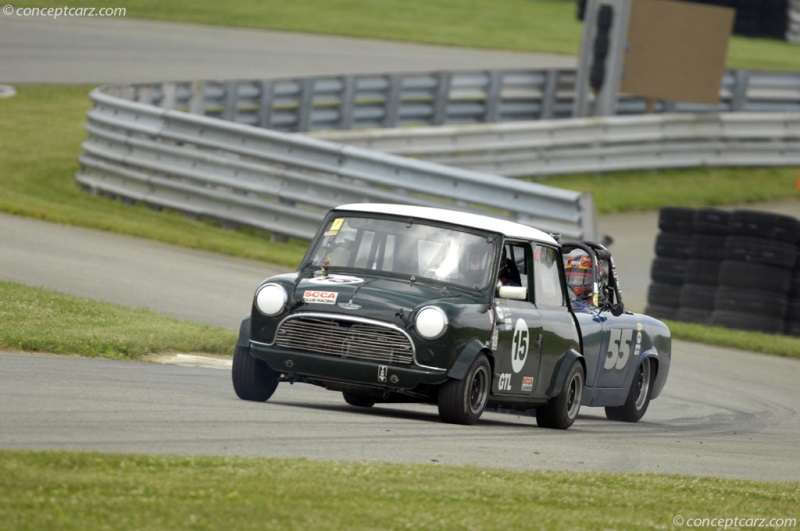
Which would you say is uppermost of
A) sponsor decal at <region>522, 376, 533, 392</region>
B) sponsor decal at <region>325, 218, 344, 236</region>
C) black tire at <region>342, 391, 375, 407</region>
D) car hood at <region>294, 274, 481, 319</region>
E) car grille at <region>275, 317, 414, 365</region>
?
sponsor decal at <region>325, 218, 344, 236</region>

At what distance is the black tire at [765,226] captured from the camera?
686 inches

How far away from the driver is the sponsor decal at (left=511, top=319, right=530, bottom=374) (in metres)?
1.78

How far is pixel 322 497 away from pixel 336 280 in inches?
137

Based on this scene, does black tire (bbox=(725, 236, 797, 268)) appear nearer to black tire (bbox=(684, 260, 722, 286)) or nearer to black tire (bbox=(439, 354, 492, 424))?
black tire (bbox=(684, 260, 722, 286))

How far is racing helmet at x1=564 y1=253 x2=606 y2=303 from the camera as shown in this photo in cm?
1199

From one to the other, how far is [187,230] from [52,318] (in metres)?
7.71

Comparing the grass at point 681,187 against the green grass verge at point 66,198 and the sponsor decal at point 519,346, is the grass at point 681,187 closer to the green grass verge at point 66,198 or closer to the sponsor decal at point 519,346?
the green grass verge at point 66,198

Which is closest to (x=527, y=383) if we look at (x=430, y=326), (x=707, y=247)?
(x=430, y=326)

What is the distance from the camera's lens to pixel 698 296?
59.2 feet

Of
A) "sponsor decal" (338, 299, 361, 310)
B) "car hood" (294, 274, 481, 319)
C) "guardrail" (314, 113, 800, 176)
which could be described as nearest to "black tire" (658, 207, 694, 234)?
"guardrail" (314, 113, 800, 176)

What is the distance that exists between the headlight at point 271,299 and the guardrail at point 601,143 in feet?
44.1

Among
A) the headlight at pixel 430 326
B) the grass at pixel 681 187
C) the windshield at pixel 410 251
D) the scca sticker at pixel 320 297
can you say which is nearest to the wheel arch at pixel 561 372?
the windshield at pixel 410 251

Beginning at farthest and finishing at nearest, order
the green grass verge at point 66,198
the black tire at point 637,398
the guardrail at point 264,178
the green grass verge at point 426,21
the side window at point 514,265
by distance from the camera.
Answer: the green grass verge at point 426,21, the green grass verge at point 66,198, the guardrail at point 264,178, the black tire at point 637,398, the side window at point 514,265

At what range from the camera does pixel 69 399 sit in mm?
8547
